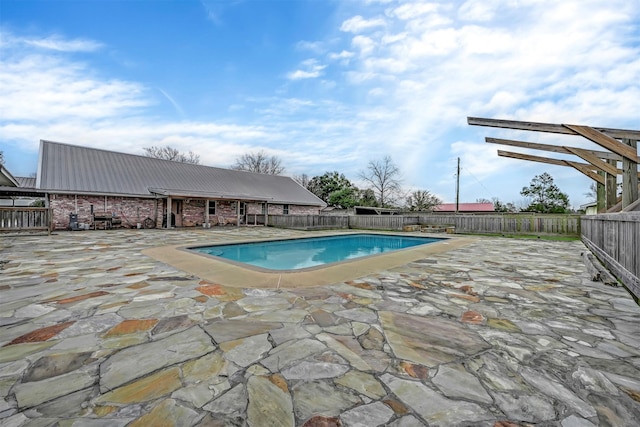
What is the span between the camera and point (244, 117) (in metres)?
21.3

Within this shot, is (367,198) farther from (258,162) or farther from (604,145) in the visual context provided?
(604,145)

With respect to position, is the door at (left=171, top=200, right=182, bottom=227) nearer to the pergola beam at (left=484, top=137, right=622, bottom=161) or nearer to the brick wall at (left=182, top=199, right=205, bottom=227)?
the brick wall at (left=182, top=199, right=205, bottom=227)

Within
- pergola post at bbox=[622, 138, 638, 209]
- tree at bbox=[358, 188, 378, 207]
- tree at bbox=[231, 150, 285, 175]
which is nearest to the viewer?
pergola post at bbox=[622, 138, 638, 209]

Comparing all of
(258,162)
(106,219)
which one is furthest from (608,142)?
(258,162)

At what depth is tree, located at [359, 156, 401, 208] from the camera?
33.9m

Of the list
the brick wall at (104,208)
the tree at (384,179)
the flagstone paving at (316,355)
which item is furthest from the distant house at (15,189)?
the tree at (384,179)

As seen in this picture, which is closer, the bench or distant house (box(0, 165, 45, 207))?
distant house (box(0, 165, 45, 207))

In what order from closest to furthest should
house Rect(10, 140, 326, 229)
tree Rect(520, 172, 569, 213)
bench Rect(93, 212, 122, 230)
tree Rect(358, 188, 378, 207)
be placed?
1. house Rect(10, 140, 326, 229)
2. bench Rect(93, 212, 122, 230)
3. tree Rect(520, 172, 569, 213)
4. tree Rect(358, 188, 378, 207)

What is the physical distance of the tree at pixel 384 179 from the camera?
111 feet

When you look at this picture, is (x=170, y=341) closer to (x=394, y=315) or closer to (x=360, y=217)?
(x=394, y=315)

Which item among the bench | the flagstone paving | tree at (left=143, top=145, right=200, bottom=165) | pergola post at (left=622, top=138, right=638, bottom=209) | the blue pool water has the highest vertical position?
tree at (left=143, top=145, right=200, bottom=165)

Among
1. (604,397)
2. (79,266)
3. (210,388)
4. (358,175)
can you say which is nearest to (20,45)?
(79,266)

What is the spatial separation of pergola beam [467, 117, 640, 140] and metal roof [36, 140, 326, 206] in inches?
571

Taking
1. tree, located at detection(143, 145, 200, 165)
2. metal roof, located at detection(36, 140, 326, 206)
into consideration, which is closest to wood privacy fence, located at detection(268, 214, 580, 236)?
metal roof, located at detection(36, 140, 326, 206)
